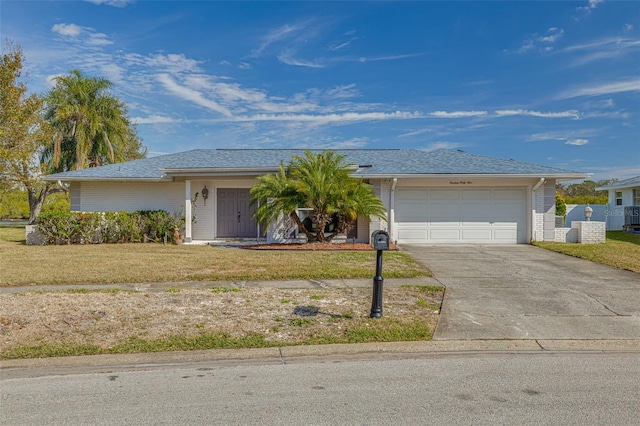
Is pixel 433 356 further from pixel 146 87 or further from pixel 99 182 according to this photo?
pixel 146 87

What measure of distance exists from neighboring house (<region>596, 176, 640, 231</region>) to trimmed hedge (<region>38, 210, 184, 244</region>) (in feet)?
79.6

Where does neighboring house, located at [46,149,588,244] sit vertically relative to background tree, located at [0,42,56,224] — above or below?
below

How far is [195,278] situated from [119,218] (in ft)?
29.1

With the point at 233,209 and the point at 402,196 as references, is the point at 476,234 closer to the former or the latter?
the point at 402,196

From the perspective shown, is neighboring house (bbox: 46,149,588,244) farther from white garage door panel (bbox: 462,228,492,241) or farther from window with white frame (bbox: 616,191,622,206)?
window with white frame (bbox: 616,191,622,206)

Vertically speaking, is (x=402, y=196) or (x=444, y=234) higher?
(x=402, y=196)

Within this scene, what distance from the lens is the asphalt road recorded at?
3.41 metres

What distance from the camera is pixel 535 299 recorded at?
7273 millimetres

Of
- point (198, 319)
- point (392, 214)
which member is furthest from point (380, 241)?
point (392, 214)

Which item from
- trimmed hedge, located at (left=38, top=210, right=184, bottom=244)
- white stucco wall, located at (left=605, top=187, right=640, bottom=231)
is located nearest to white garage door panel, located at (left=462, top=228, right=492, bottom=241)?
trimmed hedge, located at (left=38, top=210, right=184, bottom=244)

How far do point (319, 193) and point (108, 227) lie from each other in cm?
840

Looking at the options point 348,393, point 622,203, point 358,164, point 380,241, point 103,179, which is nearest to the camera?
point 348,393

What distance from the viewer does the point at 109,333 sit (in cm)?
549

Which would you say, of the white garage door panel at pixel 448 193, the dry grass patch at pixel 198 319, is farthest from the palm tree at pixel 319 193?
the dry grass patch at pixel 198 319
